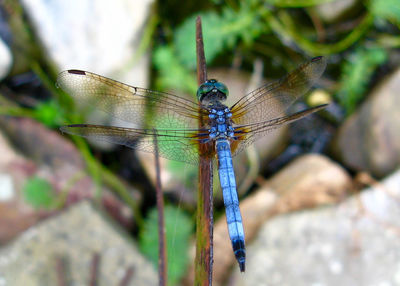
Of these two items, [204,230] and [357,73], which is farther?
[357,73]

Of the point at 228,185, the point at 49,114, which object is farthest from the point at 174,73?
the point at 228,185

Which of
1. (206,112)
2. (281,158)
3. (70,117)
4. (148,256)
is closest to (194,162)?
(206,112)

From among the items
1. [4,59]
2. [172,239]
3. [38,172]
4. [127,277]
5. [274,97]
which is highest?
[4,59]

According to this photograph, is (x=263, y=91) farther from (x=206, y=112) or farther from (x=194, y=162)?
(x=194, y=162)

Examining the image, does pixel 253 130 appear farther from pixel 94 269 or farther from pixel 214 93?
pixel 94 269

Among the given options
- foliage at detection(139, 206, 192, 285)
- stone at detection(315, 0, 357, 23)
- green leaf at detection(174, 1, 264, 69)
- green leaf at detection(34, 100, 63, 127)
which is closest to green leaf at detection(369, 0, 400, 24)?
stone at detection(315, 0, 357, 23)

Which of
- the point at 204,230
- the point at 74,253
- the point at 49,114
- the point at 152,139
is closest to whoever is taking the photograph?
the point at 204,230

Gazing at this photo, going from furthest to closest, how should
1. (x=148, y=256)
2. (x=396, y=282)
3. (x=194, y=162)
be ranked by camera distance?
(x=148, y=256) < (x=396, y=282) < (x=194, y=162)
